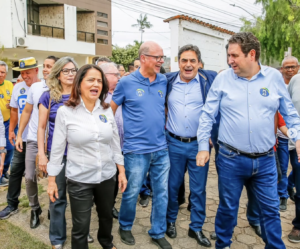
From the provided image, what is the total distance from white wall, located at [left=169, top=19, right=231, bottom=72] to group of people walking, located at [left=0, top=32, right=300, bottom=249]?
515 cm

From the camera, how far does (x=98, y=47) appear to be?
77.3ft

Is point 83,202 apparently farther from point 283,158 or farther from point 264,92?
point 283,158

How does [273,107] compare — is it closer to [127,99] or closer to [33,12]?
[127,99]

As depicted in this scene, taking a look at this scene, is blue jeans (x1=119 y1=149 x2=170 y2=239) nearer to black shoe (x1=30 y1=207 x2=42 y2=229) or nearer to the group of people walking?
the group of people walking

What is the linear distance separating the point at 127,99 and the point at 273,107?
1.44 meters

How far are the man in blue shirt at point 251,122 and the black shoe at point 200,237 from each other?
2.23ft

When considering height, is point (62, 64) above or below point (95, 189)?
above

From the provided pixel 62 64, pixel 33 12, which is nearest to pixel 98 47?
pixel 33 12

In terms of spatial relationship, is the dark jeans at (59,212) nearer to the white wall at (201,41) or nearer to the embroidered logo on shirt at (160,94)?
the embroidered logo on shirt at (160,94)

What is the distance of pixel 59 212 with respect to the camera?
A: 307 cm

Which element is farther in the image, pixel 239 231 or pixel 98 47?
pixel 98 47

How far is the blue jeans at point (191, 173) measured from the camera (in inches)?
129

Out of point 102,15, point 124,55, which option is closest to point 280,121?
point 102,15

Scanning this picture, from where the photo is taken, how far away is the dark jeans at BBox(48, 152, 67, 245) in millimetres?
3039
